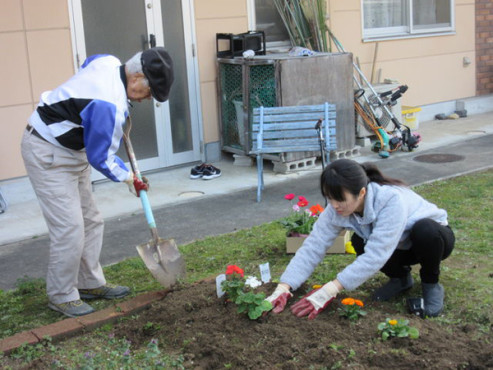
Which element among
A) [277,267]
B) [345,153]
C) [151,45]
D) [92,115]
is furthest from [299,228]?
[345,153]

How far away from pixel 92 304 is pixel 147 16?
446 cm

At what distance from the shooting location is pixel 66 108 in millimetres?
4191

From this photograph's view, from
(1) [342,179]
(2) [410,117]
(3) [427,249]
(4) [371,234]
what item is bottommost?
(2) [410,117]

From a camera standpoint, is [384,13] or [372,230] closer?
[372,230]

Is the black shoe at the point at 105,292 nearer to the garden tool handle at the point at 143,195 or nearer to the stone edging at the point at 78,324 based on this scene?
the stone edging at the point at 78,324

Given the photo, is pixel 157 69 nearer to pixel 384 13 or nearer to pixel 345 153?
pixel 345 153

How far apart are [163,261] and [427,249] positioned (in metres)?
1.69

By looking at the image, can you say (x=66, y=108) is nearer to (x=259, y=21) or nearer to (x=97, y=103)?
(x=97, y=103)

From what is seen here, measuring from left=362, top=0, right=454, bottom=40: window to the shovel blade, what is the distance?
6.90 metres

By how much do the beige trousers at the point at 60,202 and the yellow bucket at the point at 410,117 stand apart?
22.4 ft

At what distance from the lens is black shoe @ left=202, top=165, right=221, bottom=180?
830cm

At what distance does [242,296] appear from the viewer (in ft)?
13.0

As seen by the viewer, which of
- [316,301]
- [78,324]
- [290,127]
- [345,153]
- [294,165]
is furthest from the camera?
[345,153]

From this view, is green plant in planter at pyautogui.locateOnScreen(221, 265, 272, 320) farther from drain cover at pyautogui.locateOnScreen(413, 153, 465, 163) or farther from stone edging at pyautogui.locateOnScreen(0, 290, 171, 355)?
drain cover at pyautogui.locateOnScreen(413, 153, 465, 163)
